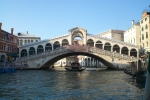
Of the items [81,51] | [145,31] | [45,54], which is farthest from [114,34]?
[45,54]

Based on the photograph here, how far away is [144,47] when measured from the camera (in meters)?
35.7

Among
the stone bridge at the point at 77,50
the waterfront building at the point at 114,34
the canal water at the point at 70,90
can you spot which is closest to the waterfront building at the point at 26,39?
the stone bridge at the point at 77,50

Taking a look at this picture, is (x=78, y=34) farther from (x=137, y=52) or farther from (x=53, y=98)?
(x=53, y=98)

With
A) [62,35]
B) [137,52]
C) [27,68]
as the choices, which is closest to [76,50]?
[62,35]

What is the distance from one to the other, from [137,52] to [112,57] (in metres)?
6.85

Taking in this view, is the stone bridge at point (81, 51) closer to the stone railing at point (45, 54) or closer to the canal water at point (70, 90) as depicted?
the stone railing at point (45, 54)

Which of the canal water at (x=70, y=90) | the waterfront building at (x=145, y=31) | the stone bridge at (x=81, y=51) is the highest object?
the waterfront building at (x=145, y=31)

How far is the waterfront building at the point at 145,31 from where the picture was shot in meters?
33.3

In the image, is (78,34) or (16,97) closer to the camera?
(16,97)

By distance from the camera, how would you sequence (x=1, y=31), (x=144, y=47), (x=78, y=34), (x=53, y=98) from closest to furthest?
(x=53, y=98), (x=1, y=31), (x=144, y=47), (x=78, y=34)

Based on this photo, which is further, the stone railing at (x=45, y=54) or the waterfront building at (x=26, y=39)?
the waterfront building at (x=26, y=39)

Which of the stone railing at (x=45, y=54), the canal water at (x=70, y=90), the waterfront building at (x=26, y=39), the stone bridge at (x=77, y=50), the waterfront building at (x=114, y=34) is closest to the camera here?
the canal water at (x=70, y=90)

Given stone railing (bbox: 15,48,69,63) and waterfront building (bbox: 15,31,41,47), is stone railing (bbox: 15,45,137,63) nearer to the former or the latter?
stone railing (bbox: 15,48,69,63)

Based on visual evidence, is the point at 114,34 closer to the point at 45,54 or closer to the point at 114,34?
the point at 114,34
